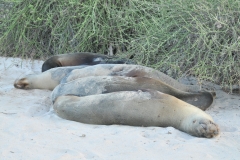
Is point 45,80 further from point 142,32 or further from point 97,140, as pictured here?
point 97,140

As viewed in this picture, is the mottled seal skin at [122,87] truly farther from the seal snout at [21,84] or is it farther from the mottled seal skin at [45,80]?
the seal snout at [21,84]

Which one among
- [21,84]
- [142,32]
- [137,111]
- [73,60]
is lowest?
[21,84]

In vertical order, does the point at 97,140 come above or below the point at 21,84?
above

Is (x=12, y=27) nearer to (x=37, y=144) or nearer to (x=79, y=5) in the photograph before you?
(x=79, y=5)

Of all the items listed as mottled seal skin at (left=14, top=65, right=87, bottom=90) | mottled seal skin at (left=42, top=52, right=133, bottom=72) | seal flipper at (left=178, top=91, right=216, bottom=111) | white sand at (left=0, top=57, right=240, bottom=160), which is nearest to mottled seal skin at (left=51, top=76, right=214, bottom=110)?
seal flipper at (left=178, top=91, right=216, bottom=111)

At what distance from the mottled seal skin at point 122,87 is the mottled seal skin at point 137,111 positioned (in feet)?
0.86

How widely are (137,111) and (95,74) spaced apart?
107 centimetres

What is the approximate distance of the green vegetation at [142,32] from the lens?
174 inches

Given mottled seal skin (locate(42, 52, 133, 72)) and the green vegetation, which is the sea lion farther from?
mottled seal skin (locate(42, 52, 133, 72))

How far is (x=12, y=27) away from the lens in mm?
6113

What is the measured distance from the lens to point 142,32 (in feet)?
18.6

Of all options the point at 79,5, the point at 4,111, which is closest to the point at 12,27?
the point at 79,5

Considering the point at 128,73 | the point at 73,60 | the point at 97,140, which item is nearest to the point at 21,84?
the point at 73,60

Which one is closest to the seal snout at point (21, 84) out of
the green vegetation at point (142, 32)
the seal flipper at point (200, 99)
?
the green vegetation at point (142, 32)
